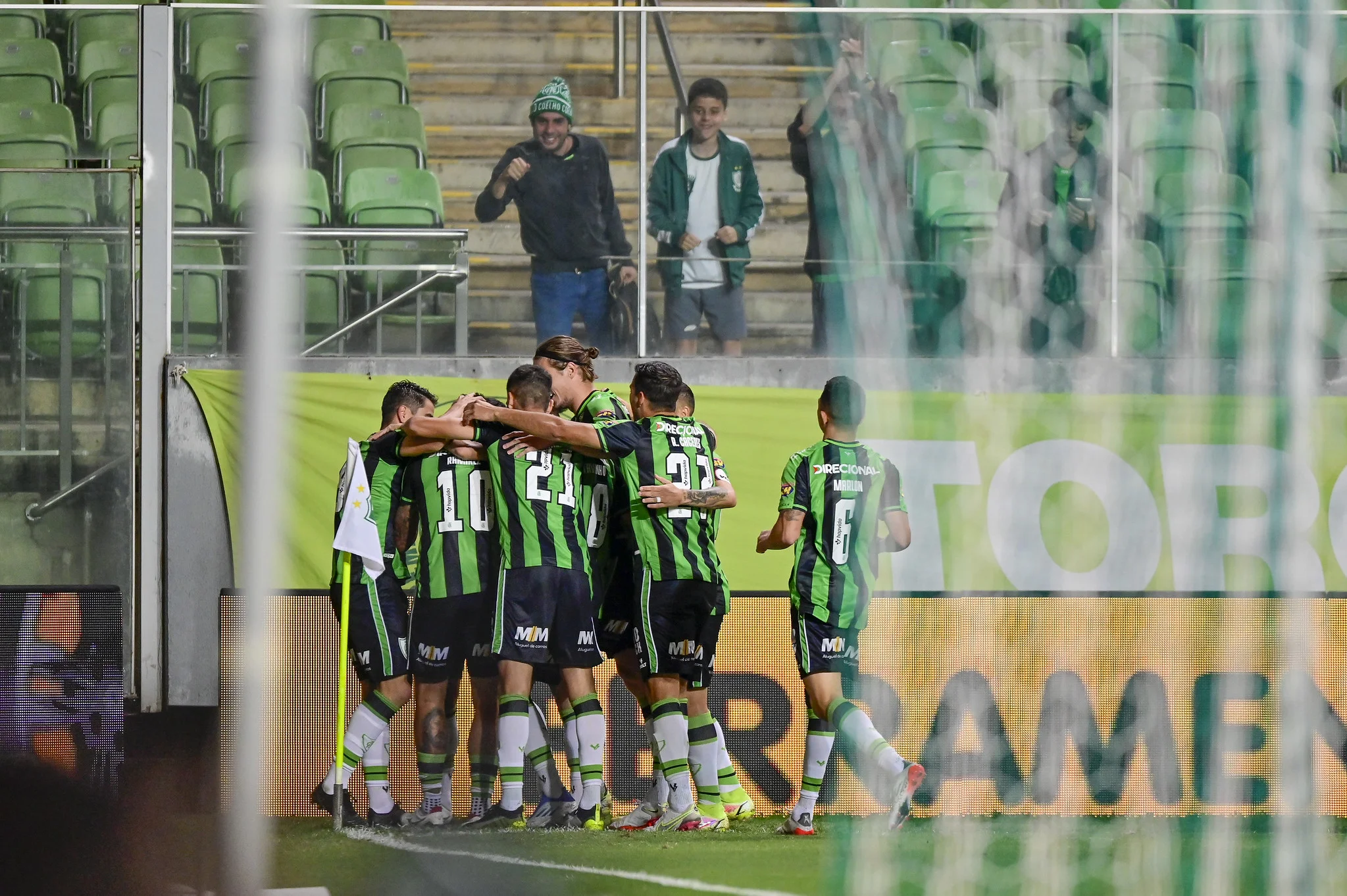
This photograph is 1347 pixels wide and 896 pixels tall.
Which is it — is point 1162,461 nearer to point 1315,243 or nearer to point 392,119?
point 1315,243

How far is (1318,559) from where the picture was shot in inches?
251

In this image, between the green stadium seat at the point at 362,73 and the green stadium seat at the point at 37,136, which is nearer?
the green stadium seat at the point at 37,136

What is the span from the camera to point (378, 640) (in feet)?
18.4

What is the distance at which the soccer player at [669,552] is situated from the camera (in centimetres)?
536

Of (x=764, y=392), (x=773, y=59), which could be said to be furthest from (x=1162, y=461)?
(x=773, y=59)

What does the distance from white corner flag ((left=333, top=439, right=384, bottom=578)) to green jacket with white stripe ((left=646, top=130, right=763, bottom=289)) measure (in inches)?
72.8

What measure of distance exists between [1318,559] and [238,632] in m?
4.42

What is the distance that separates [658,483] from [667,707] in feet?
2.61

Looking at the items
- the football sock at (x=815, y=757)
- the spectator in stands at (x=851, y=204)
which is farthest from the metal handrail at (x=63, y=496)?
the football sock at (x=815, y=757)

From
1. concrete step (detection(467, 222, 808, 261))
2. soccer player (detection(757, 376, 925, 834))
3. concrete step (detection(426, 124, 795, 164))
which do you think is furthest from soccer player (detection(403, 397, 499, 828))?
concrete step (detection(426, 124, 795, 164))

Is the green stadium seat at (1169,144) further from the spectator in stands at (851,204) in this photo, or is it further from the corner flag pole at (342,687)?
the corner flag pole at (342,687)

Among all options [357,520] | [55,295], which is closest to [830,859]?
[357,520]

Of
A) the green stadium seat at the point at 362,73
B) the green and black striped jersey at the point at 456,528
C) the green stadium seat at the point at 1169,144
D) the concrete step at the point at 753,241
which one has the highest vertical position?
the green stadium seat at the point at 362,73

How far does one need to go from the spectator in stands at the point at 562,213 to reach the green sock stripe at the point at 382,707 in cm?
189
